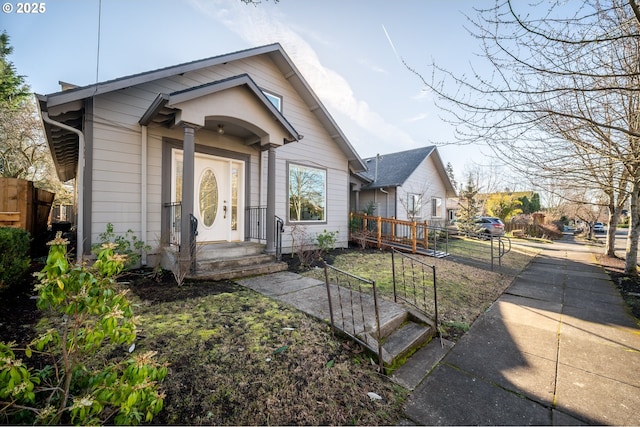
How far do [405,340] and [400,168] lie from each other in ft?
44.6

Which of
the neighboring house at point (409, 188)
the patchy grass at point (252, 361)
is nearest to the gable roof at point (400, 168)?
the neighboring house at point (409, 188)

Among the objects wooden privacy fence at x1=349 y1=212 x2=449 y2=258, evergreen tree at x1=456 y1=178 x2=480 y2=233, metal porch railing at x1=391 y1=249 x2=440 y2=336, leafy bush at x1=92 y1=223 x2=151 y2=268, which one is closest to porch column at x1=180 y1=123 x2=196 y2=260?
leafy bush at x1=92 y1=223 x2=151 y2=268

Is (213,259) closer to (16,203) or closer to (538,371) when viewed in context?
(16,203)

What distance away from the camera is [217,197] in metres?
6.88

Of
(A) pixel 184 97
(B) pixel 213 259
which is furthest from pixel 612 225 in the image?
(A) pixel 184 97

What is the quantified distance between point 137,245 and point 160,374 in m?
4.95

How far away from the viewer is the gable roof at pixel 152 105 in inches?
187

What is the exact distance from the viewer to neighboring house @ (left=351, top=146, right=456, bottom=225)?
14.3 metres

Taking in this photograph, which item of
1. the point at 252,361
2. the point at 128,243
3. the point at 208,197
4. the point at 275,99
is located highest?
the point at 275,99

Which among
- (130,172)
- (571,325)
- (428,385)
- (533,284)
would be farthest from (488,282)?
(130,172)

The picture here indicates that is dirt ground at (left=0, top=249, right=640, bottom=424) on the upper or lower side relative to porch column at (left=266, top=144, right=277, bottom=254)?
lower

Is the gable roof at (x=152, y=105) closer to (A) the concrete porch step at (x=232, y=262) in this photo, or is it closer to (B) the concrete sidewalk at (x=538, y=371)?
(A) the concrete porch step at (x=232, y=262)

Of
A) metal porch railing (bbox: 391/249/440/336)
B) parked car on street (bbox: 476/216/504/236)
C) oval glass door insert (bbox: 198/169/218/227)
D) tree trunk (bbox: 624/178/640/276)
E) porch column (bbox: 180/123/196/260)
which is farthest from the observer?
parked car on street (bbox: 476/216/504/236)

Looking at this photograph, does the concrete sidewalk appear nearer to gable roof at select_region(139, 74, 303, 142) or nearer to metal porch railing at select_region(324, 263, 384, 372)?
metal porch railing at select_region(324, 263, 384, 372)
